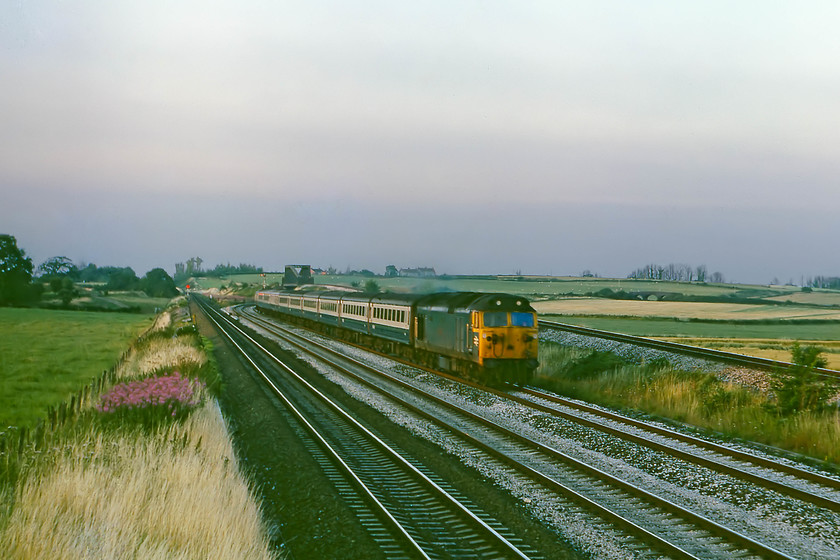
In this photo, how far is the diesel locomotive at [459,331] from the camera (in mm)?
21000

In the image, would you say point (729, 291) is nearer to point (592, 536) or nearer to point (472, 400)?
point (472, 400)

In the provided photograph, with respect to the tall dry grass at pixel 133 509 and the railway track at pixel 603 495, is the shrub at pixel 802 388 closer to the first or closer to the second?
the railway track at pixel 603 495

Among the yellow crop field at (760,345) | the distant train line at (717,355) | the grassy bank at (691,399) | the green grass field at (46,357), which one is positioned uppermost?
the distant train line at (717,355)

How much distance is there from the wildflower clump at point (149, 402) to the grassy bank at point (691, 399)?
1113 cm

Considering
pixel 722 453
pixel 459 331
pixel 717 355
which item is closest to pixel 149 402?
pixel 722 453

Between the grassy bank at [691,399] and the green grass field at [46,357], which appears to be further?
the green grass field at [46,357]

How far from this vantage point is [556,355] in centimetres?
2736

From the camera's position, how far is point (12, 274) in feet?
276

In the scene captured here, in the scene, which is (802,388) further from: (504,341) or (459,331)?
(459,331)

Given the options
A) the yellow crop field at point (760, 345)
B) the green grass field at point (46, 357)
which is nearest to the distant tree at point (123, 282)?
the green grass field at point (46, 357)

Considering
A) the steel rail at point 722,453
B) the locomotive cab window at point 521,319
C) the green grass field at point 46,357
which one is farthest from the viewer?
the green grass field at point 46,357

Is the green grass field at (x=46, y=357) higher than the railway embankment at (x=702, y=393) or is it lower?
lower

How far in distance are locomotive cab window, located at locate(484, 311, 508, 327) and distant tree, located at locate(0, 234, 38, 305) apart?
8050 cm

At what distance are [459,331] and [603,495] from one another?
12.6 meters
